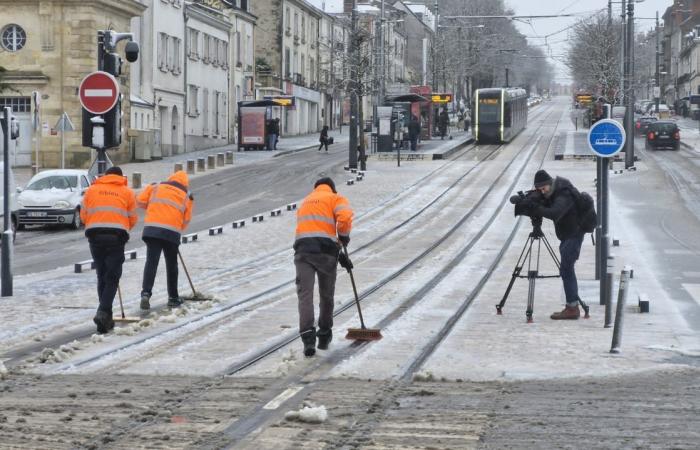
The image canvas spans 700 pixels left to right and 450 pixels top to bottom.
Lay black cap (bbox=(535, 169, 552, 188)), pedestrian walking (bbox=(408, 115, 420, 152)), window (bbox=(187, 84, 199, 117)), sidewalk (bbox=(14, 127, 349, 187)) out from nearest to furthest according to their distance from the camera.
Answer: black cap (bbox=(535, 169, 552, 188)) → sidewalk (bbox=(14, 127, 349, 187)) → pedestrian walking (bbox=(408, 115, 420, 152)) → window (bbox=(187, 84, 199, 117))

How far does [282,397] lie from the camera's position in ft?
32.2

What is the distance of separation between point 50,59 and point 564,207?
38.4 m

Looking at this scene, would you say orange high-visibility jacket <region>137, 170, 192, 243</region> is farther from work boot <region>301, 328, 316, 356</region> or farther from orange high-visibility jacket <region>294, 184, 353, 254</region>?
work boot <region>301, 328, 316, 356</region>

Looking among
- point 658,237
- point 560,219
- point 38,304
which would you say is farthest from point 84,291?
point 658,237

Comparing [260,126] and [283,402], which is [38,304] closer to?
[283,402]

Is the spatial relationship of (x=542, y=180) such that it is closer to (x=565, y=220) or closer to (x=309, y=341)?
(x=565, y=220)

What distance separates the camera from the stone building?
50.1 metres

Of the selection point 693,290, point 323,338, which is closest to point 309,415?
point 323,338

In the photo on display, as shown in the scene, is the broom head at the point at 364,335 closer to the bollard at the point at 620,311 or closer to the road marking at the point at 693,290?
the bollard at the point at 620,311

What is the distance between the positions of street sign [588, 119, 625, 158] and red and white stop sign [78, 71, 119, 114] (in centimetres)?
603

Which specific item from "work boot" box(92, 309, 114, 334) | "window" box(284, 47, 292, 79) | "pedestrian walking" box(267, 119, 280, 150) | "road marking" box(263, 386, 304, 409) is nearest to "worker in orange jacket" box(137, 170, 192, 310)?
"work boot" box(92, 309, 114, 334)

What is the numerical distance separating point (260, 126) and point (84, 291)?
155 feet

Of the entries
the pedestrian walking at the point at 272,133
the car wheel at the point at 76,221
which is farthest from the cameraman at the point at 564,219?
the pedestrian walking at the point at 272,133

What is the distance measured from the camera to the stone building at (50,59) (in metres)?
50.1
